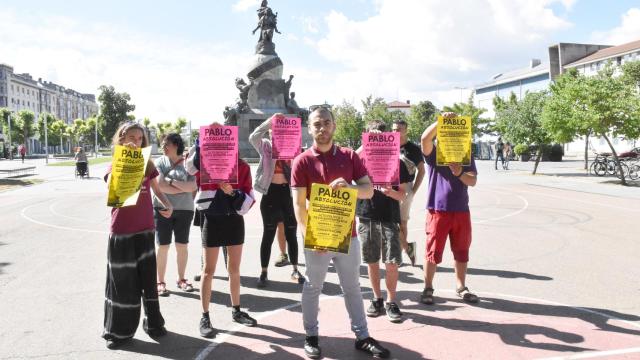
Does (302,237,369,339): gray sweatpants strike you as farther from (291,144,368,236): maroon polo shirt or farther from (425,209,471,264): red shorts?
(425,209,471,264): red shorts

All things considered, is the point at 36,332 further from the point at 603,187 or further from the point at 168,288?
the point at 603,187

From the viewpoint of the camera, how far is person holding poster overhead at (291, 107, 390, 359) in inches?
159

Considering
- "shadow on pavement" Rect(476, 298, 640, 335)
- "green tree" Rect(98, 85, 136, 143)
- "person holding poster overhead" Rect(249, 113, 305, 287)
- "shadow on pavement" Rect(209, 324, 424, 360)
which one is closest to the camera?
A: "shadow on pavement" Rect(209, 324, 424, 360)

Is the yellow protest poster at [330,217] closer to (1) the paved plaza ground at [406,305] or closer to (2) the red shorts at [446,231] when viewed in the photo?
(1) the paved plaza ground at [406,305]

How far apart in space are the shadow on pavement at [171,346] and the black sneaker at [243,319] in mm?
477

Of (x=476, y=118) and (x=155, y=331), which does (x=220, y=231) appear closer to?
(x=155, y=331)

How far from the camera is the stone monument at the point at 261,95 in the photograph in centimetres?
3781

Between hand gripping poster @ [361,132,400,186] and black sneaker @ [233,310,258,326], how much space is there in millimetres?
1854

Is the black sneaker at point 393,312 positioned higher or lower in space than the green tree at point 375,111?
lower

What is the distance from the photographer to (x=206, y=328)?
4688mm

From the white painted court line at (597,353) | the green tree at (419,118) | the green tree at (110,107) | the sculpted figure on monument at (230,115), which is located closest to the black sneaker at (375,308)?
the white painted court line at (597,353)

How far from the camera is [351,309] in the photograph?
420 centimetres

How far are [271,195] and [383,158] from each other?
2.03 m

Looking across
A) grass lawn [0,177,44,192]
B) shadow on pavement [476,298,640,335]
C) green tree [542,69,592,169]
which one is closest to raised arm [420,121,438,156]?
shadow on pavement [476,298,640,335]
